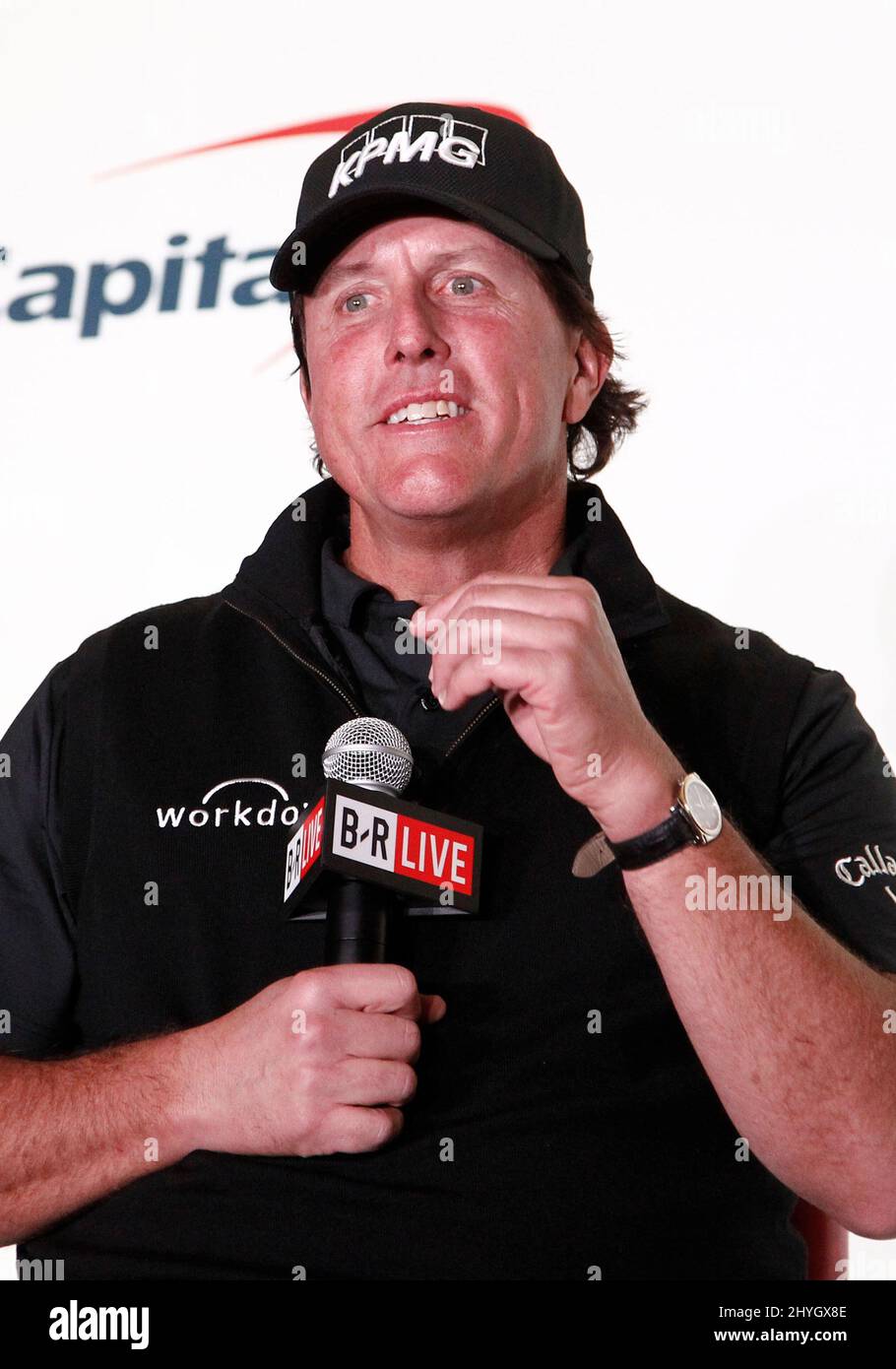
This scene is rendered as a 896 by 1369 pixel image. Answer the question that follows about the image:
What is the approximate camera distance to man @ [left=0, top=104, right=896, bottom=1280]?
1323 millimetres

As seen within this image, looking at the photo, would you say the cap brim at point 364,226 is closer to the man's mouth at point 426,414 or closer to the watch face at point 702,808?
the man's mouth at point 426,414

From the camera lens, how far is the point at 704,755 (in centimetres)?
165

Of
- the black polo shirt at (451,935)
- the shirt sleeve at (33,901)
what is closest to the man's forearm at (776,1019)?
the black polo shirt at (451,935)

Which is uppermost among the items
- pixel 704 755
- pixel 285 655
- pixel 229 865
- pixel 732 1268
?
pixel 285 655

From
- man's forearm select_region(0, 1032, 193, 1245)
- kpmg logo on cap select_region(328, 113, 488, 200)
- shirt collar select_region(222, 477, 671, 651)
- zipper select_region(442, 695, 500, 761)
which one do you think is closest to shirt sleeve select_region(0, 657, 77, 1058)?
man's forearm select_region(0, 1032, 193, 1245)

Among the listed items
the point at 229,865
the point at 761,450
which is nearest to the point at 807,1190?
the point at 229,865

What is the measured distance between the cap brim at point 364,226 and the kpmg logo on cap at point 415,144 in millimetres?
34

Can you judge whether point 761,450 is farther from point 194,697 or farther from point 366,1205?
point 366,1205

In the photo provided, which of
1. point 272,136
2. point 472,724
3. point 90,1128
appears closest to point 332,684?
point 472,724

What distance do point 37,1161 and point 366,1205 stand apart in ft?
1.05

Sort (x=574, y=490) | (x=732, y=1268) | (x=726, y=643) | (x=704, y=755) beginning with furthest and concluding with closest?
(x=574, y=490), (x=726, y=643), (x=704, y=755), (x=732, y=1268)

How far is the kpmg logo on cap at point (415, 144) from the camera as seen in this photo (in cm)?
171

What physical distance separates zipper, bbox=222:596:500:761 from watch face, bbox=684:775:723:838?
0.99ft

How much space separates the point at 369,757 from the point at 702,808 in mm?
296
